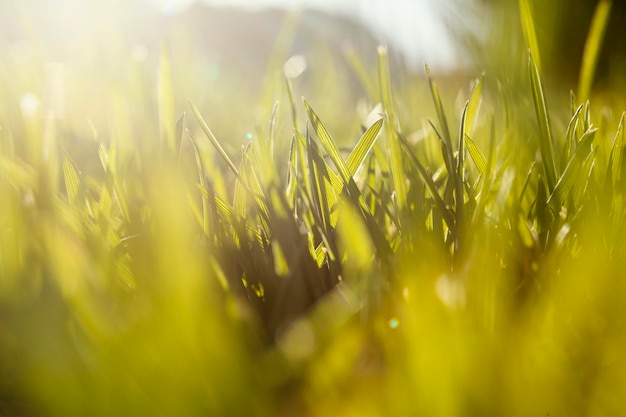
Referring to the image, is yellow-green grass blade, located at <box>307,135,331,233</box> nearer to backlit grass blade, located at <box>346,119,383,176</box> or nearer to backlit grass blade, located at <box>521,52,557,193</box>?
backlit grass blade, located at <box>346,119,383,176</box>

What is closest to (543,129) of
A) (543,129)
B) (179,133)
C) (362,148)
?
(543,129)

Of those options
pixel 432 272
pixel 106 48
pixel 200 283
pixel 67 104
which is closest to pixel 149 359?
pixel 200 283

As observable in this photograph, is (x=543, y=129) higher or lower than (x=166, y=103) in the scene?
lower

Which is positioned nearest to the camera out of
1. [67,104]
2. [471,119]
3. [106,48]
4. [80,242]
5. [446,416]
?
[446,416]

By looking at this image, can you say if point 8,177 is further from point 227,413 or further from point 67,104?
point 67,104

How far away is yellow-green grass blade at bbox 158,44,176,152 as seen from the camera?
344 mm

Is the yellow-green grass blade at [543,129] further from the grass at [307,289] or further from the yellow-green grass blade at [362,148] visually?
the yellow-green grass blade at [362,148]

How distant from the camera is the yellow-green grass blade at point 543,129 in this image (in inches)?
15.1

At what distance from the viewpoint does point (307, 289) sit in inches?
12.5

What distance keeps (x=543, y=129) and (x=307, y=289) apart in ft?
0.67

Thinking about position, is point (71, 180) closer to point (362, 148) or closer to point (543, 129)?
point (362, 148)

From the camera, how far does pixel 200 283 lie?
8.8 inches

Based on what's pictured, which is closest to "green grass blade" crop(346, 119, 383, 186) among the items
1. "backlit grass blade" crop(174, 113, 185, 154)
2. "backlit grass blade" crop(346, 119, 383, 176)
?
"backlit grass blade" crop(346, 119, 383, 176)

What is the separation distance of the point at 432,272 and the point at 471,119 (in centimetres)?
20
